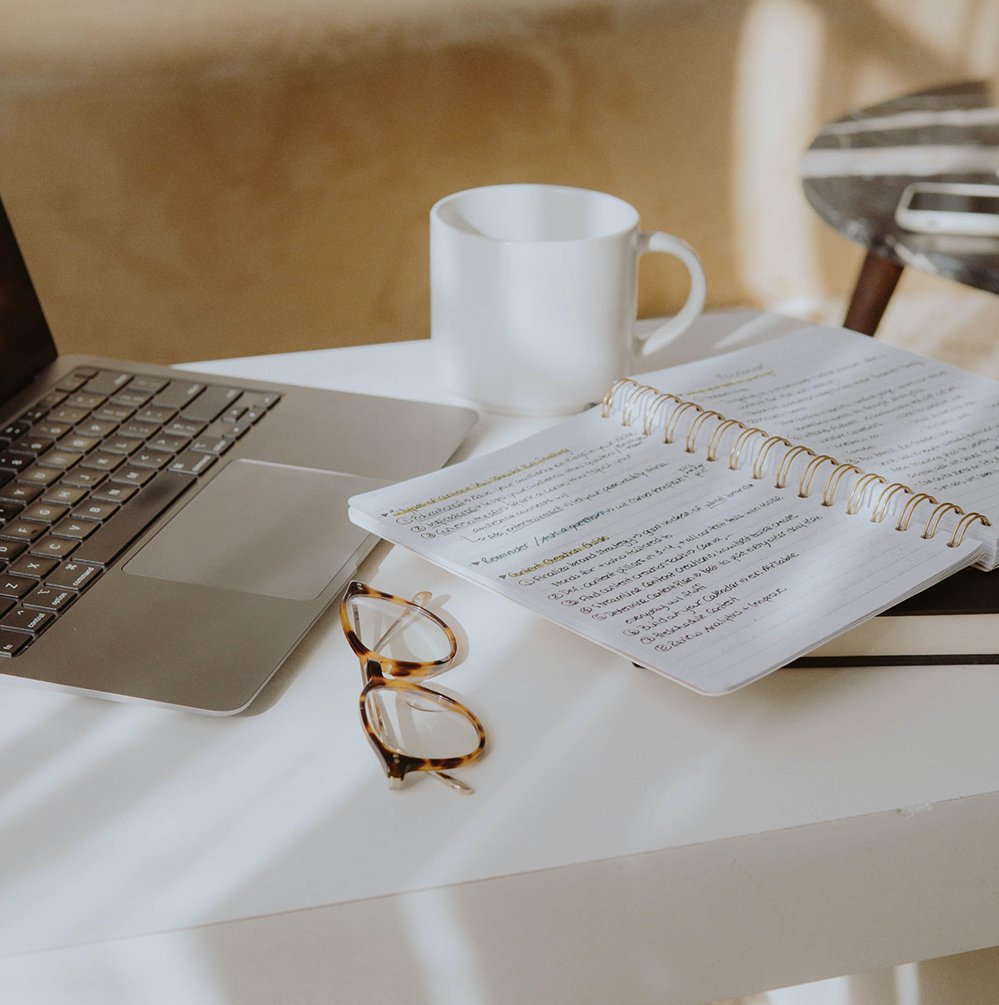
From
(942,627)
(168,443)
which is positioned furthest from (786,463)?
(168,443)

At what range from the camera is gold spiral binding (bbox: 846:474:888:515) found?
46 cm

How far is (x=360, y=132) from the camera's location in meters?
1.56

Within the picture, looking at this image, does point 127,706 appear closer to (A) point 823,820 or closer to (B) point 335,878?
(B) point 335,878

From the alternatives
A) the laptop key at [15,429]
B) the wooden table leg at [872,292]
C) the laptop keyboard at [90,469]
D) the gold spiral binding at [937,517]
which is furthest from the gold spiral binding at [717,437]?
the wooden table leg at [872,292]

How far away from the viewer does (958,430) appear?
534mm

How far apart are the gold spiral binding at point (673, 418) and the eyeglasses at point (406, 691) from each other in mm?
156

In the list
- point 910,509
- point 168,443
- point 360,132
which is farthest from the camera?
point 360,132

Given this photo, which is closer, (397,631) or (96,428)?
(397,631)

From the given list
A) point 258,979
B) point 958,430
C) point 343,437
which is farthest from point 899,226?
point 258,979

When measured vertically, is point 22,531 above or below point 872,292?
above

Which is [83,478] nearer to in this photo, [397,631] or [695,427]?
[397,631]

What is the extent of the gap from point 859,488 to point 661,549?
0.32 feet

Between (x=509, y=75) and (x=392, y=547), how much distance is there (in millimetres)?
1275

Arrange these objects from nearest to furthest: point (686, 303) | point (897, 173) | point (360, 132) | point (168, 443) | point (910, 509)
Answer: point (910, 509), point (168, 443), point (686, 303), point (897, 173), point (360, 132)
